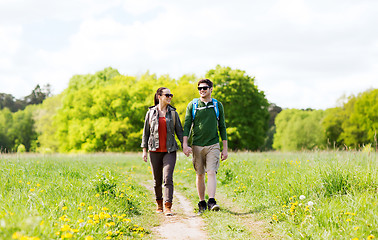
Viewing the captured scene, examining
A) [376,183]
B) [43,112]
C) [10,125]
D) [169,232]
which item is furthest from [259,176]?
[10,125]

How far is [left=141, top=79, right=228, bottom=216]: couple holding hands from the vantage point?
6359mm

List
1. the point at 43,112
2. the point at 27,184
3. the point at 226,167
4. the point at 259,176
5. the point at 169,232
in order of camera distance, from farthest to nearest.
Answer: the point at 43,112 < the point at 226,167 < the point at 259,176 < the point at 27,184 < the point at 169,232

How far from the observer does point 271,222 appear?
218 inches

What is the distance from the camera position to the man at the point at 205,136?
21.4ft

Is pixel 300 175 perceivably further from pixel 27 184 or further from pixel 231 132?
pixel 231 132

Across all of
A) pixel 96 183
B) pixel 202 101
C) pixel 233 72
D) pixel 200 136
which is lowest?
pixel 96 183

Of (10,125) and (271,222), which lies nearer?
(271,222)

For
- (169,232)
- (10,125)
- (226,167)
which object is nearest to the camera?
(169,232)

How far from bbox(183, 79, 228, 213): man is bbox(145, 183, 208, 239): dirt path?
42 cm

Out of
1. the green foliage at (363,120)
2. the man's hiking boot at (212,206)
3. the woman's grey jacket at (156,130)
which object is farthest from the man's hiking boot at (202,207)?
the green foliage at (363,120)

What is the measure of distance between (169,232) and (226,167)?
5753mm

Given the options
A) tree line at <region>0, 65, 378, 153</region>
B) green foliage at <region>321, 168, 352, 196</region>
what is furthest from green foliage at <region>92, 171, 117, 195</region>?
tree line at <region>0, 65, 378, 153</region>

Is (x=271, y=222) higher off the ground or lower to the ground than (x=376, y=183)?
lower

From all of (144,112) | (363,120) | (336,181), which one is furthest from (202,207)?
(363,120)
